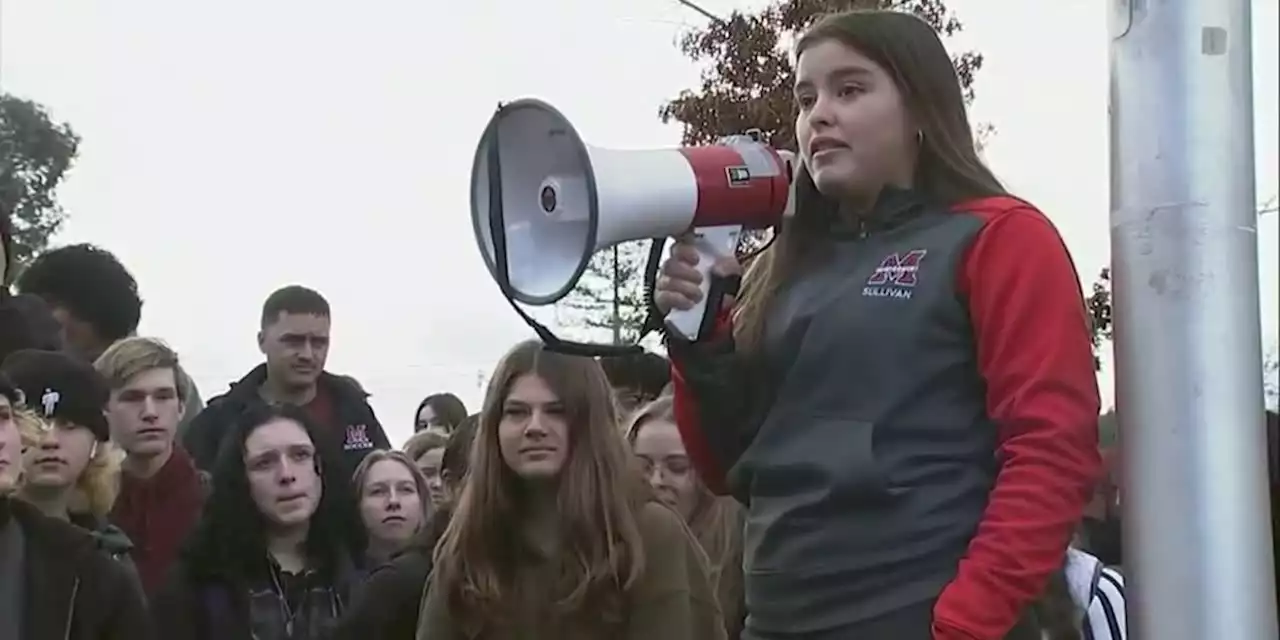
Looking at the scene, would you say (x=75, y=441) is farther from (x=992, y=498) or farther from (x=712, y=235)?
(x=992, y=498)

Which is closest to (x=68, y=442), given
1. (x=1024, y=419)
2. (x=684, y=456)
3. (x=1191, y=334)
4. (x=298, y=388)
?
(x=298, y=388)

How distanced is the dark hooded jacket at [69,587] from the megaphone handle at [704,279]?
222 cm

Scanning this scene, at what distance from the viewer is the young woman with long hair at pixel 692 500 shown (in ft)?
14.6

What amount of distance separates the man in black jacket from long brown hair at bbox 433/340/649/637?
146 cm

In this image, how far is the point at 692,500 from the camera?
189 inches

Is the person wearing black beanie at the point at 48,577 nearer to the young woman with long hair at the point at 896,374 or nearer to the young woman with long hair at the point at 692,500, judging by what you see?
the young woman with long hair at the point at 692,500

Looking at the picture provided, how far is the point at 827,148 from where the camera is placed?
2.32 metres

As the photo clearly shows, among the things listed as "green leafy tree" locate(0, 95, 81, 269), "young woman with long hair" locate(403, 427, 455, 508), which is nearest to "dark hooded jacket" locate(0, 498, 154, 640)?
"young woman with long hair" locate(403, 427, 455, 508)

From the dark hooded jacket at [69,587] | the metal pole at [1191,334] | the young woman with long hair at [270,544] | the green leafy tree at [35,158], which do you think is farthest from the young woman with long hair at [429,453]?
the green leafy tree at [35,158]

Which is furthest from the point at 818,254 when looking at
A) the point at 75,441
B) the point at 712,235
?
the point at 75,441

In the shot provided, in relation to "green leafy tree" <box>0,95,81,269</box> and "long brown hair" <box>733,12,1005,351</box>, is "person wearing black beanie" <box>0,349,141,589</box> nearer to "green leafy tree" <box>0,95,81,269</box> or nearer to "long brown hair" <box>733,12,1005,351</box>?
"long brown hair" <box>733,12,1005,351</box>

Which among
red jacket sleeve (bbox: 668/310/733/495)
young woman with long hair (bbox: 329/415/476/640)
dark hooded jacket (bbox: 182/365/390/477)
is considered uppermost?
red jacket sleeve (bbox: 668/310/733/495)

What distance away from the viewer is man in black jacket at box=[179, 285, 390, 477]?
18.3 ft

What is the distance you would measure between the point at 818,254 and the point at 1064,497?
0.54 metres
